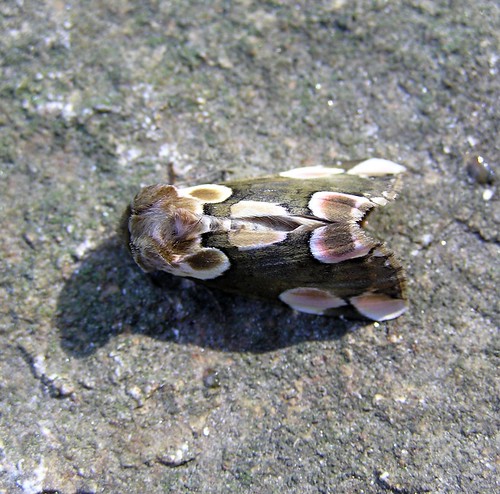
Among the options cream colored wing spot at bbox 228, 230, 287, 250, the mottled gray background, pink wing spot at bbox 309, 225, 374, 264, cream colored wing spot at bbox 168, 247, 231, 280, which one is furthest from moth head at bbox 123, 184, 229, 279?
pink wing spot at bbox 309, 225, 374, 264

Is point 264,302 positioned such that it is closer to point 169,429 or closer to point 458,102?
point 169,429

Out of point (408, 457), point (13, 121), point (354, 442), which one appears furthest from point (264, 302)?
point (13, 121)

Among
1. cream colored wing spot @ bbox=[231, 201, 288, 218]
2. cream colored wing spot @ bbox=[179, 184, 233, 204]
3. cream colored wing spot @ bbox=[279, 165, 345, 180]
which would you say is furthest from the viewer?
cream colored wing spot @ bbox=[279, 165, 345, 180]

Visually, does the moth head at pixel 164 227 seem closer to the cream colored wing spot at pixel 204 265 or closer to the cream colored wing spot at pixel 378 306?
the cream colored wing spot at pixel 204 265

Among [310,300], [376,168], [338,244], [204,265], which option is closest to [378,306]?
[310,300]

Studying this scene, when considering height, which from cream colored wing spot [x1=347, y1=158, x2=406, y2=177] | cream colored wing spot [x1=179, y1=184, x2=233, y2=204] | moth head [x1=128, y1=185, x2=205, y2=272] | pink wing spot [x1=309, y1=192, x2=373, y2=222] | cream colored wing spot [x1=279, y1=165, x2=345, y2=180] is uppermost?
cream colored wing spot [x1=347, y1=158, x2=406, y2=177]

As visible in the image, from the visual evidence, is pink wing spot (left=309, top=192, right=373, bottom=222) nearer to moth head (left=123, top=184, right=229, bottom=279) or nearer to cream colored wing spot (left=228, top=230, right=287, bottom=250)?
cream colored wing spot (left=228, top=230, right=287, bottom=250)

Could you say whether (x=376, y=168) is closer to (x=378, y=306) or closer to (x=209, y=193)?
(x=378, y=306)
